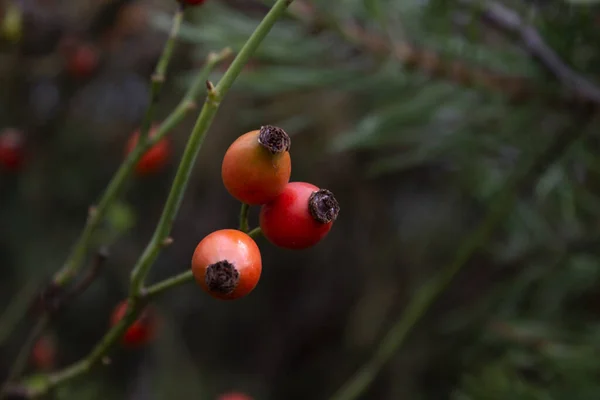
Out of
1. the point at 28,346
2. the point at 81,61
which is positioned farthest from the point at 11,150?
the point at 28,346

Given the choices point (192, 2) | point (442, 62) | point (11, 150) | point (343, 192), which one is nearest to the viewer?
point (192, 2)

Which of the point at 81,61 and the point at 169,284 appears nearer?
the point at 169,284

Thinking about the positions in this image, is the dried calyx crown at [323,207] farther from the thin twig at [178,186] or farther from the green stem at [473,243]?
the green stem at [473,243]

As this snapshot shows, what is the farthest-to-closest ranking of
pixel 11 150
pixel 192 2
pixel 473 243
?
pixel 11 150 < pixel 473 243 < pixel 192 2

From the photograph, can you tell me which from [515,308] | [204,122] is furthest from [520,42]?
[204,122]

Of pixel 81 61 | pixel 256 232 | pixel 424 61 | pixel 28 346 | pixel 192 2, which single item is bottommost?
pixel 28 346

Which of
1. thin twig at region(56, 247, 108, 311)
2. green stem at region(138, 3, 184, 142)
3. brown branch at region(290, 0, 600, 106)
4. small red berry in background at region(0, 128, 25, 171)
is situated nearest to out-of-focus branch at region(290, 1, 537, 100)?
brown branch at region(290, 0, 600, 106)

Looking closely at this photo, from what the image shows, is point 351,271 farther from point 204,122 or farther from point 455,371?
point 204,122

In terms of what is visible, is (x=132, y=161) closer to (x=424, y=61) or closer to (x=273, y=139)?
(x=273, y=139)

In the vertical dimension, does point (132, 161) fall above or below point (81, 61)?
below
